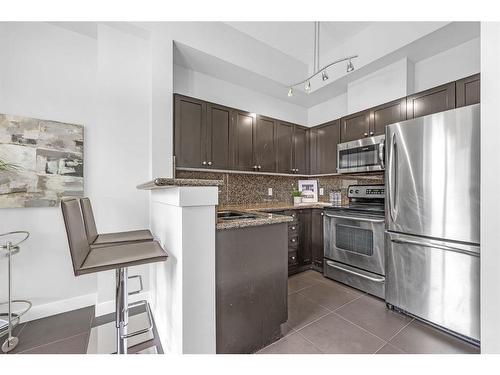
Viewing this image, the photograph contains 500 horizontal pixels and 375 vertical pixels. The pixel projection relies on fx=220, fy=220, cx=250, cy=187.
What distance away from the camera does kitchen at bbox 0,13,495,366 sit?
1410 mm

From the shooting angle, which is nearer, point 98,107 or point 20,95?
point 20,95

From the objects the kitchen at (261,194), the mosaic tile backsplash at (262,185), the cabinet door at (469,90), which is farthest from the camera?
the mosaic tile backsplash at (262,185)

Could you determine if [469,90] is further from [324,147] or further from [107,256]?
[107,256]

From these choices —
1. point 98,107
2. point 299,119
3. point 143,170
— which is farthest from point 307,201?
point 98,107

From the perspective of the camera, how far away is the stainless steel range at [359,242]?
233cm

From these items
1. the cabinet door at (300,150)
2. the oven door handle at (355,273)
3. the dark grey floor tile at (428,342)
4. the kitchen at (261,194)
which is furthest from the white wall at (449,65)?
the dark grey floor tile at (428,342)

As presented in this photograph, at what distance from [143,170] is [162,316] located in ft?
4.61

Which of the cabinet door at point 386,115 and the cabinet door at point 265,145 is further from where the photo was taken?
the cabinet door at point 265,145

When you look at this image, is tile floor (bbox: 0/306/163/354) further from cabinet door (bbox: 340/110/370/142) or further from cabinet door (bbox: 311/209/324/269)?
cabinet door (bbox: 340/110/370/142)

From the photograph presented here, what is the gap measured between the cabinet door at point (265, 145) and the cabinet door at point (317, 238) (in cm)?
93

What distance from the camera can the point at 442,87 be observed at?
2297mm

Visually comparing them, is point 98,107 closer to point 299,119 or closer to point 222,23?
point 222,23

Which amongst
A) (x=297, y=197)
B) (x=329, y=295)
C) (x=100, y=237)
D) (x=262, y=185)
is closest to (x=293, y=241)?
(x=329, y=295)

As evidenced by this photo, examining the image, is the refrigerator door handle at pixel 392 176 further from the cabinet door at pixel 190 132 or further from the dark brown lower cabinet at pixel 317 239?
the cabinet door at pixel 190 132
